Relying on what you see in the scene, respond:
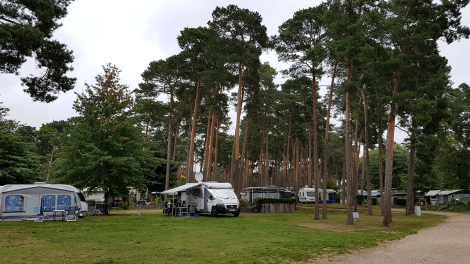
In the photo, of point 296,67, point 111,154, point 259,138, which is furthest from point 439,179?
point 111,154

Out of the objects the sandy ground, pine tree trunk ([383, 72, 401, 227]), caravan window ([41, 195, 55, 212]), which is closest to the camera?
the sandy ground

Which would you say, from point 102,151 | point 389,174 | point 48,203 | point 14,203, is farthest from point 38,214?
point 389,174

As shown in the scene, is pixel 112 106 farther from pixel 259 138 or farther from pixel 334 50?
pixel 259 138

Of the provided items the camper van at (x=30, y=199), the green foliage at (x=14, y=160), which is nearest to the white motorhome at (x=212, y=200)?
the camper van at (x=30, y=199)

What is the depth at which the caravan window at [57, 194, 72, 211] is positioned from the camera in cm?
A: 1817

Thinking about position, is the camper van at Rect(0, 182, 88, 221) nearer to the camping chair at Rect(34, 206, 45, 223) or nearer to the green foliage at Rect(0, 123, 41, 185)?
the camping chair at Rect(34, 206, 45, 223)

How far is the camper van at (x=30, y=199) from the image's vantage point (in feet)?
55.2

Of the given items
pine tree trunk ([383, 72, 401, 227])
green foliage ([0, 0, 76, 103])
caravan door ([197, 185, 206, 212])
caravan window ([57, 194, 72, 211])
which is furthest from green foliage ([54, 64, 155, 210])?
pine tree trunk ([383, 72, 401, 227])

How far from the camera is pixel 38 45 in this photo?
443 inches

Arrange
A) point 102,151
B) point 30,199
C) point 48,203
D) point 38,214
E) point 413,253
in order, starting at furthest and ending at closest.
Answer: point 102,151, point 48,203, point 30,199, point 38,214, point 413,253

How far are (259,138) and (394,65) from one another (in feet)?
104

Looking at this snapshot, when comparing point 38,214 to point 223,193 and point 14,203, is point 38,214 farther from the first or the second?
point 223,193

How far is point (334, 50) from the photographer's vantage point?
1906 centimetres

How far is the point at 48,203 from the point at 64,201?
78 centimetres
